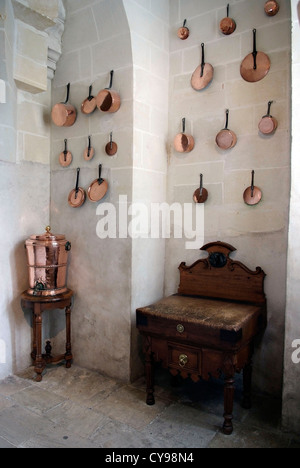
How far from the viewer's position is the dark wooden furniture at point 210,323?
2.08m

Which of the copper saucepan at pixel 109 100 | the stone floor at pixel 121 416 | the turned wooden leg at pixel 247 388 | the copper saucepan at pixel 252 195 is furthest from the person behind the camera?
the copper saucepan at pixel 109 100

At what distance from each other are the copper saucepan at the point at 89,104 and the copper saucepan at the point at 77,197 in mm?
460

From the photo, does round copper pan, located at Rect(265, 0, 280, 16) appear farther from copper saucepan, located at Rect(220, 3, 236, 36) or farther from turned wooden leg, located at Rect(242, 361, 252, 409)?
turned wooden leg, located at Rect(242, 361, 252, 409)

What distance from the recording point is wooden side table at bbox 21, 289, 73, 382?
272cm

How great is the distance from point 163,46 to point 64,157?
1181 mm

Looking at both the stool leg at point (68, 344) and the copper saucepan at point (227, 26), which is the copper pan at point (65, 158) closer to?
the stool leg at point (68, 344)

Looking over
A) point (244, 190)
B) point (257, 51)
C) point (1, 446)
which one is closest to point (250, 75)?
point (257, 51)

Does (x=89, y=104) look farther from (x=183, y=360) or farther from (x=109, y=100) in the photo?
(x=183, y=360)

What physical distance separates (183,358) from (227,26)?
7.49ft

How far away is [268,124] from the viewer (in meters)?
2.43

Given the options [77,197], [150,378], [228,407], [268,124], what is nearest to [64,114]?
[77,197]

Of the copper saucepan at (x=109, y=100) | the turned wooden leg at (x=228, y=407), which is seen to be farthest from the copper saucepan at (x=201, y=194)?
the turned wooden leg at (x=228, y=407)

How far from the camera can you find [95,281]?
9.51ft

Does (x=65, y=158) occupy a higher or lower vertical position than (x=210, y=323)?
higher
